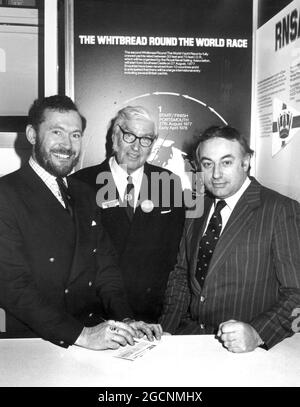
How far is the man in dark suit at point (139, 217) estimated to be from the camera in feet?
8.23

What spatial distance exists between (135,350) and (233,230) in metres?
0.73

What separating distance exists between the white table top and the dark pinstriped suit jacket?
396 mm

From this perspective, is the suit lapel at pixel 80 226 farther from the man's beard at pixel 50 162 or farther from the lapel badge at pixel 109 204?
the lapel badge at pixel 109 204

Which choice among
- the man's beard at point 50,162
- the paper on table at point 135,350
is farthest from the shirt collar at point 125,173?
the paper on table at point 135,350

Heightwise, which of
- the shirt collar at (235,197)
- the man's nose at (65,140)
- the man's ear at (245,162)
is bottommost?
the shirt collar at (235,197)

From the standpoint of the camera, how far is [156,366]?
4.49ft

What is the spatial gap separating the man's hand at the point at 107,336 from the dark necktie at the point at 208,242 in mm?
562

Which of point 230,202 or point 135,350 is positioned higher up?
point 230,202

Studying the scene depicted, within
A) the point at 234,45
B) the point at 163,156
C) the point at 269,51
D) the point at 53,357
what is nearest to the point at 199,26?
the point at 234,45

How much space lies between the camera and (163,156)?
9.70 ft

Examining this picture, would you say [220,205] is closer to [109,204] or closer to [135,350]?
[109,204]

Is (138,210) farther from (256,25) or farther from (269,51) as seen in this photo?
(256,25)

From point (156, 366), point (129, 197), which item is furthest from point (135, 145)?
point (156, 366)

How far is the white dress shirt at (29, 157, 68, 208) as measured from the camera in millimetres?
2027
